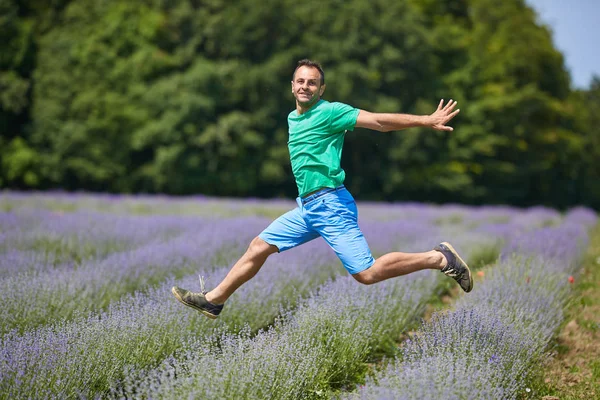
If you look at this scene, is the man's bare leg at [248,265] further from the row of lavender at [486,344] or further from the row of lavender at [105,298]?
the row of lavender at [486,344]

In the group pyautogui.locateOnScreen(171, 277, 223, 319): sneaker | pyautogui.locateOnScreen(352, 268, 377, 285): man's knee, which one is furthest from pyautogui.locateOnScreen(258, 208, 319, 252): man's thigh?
pyautogui.locateOnScreen(171, 277, 223, 319): sneaker

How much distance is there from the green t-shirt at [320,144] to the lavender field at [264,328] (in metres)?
0.81

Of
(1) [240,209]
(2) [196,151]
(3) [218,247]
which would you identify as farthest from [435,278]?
(2) [196,151]

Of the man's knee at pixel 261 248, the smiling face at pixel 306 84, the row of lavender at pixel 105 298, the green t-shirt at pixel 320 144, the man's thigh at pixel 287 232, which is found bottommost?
the row of lavender at pixel 105 298

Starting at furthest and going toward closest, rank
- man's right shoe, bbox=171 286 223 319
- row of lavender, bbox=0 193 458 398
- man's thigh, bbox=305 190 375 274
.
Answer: man's right shoe, bbox=171 286 223 319
man's thigh, bbox=305 190 375 274
row of lavender, bbox=0 193 458 398

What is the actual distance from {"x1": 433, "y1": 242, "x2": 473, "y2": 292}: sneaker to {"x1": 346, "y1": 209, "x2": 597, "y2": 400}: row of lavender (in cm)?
16

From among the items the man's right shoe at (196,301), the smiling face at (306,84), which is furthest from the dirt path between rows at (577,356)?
the smiling face at (306,84)

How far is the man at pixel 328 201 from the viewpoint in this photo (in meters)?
3.02

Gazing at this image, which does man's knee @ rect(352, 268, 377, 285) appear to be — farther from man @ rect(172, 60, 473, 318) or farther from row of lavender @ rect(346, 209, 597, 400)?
row of lavender @ rect(346, 209, 597, 400)

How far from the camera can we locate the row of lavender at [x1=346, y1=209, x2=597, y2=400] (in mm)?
2355

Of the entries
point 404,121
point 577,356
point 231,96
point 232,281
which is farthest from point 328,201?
point 231,96

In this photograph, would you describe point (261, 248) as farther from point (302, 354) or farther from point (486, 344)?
point (486, 344)

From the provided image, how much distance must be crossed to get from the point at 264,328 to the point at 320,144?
160cm

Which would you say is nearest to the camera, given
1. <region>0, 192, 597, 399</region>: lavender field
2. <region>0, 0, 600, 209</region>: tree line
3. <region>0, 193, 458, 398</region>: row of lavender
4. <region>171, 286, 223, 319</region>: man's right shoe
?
<region>0, 192, 597, 399</region>: lavender field
